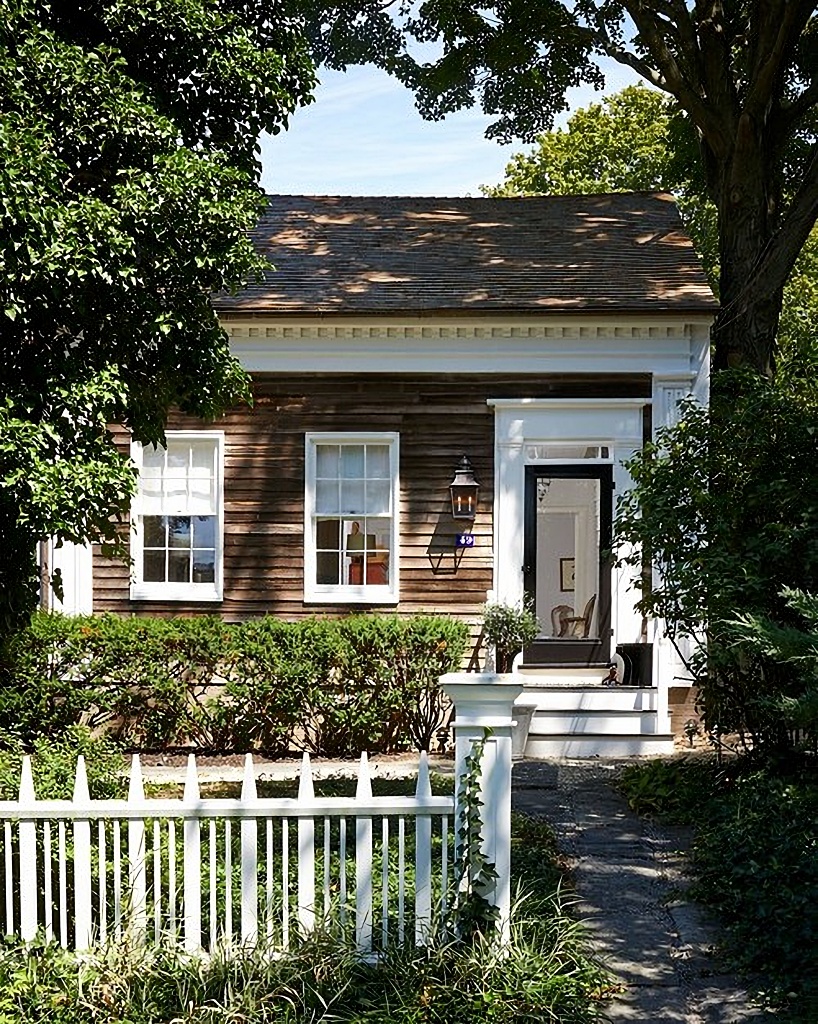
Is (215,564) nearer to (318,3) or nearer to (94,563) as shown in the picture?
(94,563)

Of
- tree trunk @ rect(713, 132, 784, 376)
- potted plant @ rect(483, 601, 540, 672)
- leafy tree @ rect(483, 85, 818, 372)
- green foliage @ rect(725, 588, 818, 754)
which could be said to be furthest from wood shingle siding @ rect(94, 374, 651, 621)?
leafy tree @ rect(483, 85, 818, 372)

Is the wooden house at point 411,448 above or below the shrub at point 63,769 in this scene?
above

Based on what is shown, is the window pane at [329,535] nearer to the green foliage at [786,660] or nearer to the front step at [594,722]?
the front step at [594,722]

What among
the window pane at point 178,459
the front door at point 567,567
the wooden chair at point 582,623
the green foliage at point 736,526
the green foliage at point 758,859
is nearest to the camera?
the green foliage at point 758,859

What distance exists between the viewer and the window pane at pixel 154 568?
44.0ft

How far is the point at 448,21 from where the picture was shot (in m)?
16.0

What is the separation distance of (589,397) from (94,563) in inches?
222

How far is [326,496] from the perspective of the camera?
1333cm

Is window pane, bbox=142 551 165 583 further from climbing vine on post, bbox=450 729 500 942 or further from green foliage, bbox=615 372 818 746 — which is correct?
climbing vine on post, bbox=450 729 500 942

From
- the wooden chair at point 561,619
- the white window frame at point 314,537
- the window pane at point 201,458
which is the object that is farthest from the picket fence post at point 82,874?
the wooden chair at point 561,619

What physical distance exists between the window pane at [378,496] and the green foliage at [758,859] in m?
4.66

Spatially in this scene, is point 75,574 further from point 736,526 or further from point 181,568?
point 736,526

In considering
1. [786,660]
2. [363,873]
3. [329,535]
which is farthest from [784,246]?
[363,873]

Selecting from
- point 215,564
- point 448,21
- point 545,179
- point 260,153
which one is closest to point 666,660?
point 215,564
